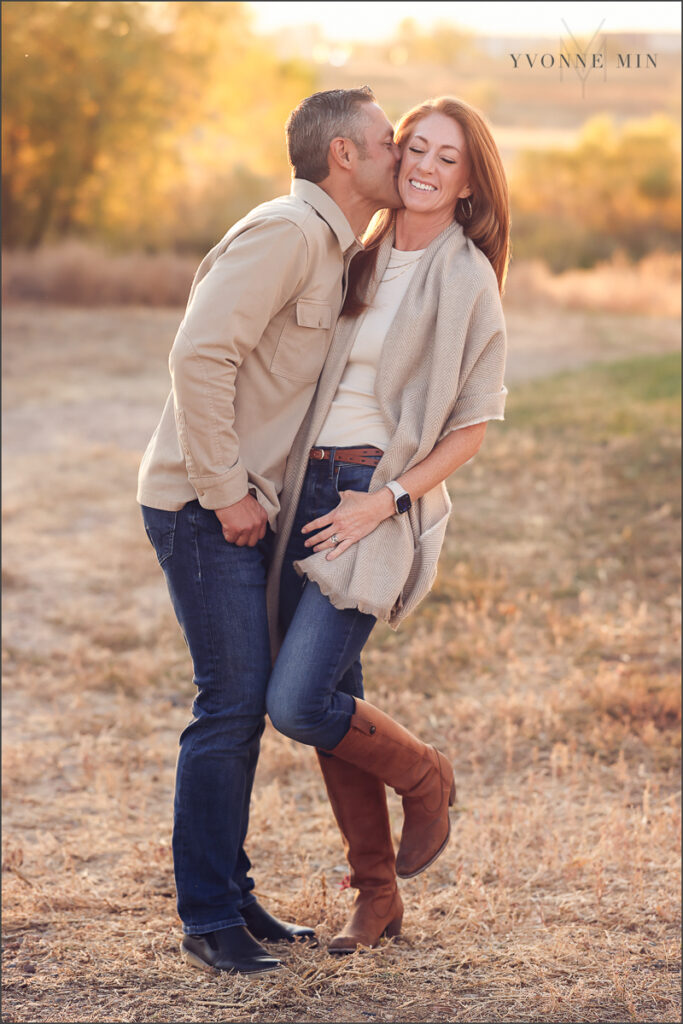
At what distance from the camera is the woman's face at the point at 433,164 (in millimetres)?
2646

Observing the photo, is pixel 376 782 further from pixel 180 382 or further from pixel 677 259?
pixel 677 259

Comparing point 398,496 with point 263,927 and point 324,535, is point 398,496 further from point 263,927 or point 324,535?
point 263,927

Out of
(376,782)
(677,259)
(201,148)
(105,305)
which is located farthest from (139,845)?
(201,148)

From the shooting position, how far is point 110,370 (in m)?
11.9

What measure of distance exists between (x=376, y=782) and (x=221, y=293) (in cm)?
133

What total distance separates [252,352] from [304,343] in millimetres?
125

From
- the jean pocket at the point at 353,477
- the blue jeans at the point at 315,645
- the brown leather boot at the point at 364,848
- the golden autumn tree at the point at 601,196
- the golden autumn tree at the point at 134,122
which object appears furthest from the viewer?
the golden autumn tree at the point at 601,196

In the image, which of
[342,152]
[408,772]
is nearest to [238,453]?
[342,152]

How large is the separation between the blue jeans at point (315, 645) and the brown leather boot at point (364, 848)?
Answer: 211mm

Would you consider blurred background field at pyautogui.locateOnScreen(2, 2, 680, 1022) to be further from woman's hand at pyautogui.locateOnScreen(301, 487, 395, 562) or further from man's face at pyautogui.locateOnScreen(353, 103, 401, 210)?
man's face at pyautogui.locateOnScreen(353, 103, 401, 210)

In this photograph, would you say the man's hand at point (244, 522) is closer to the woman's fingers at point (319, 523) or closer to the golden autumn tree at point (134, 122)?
the woman's fingers at point (319, 523)

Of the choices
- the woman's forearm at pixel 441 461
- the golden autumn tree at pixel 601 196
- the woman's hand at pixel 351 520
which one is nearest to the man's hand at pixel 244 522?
the woman's hand at pixel 351 520

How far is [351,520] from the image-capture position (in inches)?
104

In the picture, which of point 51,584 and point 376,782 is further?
point 51,584
